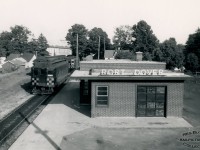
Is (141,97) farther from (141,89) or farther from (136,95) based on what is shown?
(141,89)

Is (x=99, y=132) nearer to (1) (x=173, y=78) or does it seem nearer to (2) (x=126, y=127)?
(2) (x=126, y=127)

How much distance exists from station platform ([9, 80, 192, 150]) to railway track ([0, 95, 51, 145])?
108cm

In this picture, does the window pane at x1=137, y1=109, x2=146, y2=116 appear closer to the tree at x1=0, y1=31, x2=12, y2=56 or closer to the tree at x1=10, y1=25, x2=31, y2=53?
the tree at x1=0, y1=31, x2=12, y2=56

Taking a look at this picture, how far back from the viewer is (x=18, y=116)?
20.3 meters

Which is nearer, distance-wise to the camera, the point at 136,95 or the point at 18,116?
the point at 136,95

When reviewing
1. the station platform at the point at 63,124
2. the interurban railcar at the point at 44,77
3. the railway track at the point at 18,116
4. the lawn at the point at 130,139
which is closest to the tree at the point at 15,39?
the interurban railcar at the point at 44,77

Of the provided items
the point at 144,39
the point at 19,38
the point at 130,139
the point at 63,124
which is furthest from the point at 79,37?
the point at 130,139

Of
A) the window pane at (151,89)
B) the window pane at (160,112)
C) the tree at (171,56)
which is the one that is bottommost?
the window pane at (160,112)

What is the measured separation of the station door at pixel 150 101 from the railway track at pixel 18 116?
8722mm

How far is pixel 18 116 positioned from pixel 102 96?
22.3 feet

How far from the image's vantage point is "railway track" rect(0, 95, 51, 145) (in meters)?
16.5

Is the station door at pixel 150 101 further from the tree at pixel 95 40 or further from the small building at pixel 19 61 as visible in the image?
the tree at pixel 95 40

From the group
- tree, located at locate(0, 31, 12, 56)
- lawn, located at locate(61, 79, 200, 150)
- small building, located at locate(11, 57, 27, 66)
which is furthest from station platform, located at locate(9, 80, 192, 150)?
tree, located at locate(0, 31, 12, 56)

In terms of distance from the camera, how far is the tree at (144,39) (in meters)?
86.7
